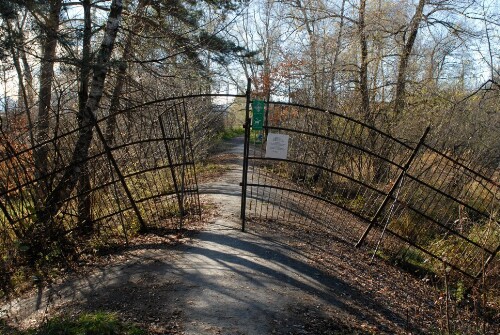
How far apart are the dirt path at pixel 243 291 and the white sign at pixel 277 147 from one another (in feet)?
4.31

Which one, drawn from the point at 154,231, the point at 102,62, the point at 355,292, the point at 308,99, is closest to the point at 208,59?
the point at 308,99

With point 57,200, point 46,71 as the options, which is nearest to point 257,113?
point 57,200

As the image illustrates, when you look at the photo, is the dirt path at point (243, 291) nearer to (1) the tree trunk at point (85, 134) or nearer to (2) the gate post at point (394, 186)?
(2) the gate post at point (394, 186)

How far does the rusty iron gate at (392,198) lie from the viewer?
6.36 meters

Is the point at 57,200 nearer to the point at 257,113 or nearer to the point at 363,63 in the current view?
the point at 257,113

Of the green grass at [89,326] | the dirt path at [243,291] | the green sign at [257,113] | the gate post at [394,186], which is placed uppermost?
the green sign at [257,113]

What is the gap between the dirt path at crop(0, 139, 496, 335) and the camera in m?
4.06

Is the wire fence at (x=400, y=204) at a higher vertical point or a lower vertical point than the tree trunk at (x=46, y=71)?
lower

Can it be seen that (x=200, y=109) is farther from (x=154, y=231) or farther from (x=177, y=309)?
(x=177, y=309)

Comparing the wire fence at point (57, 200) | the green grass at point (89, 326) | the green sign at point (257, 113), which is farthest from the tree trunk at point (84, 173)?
the green sign at point (257, 113)

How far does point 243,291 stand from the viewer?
15.1 feet

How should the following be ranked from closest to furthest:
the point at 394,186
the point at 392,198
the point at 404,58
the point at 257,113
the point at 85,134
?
the point at 257,113 → the point at 394,186 → the point at 85,134 → the point at 392,198 → the point at 404,58

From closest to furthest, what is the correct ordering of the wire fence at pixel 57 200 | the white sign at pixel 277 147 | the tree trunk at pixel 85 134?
the wire fence at pixel 57 200, the tree trunk at pixel 85 134, the white sign at pixel 277 147

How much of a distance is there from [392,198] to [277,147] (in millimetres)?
2159
